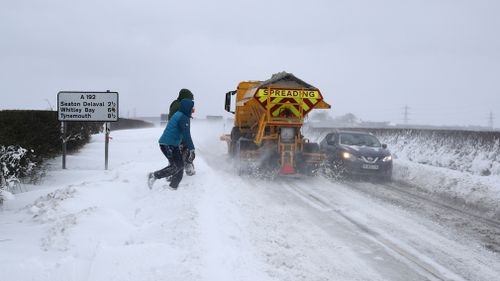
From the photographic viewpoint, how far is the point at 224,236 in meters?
5.56

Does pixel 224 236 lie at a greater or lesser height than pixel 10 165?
lesser

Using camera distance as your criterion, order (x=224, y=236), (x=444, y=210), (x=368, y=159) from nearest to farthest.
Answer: (x=224, y=236) → (x=444, y=210) → (x=368, y=159)

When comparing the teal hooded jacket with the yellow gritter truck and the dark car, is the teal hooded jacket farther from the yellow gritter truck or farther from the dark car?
the dark car

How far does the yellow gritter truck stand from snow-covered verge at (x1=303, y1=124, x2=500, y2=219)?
3.43 metres

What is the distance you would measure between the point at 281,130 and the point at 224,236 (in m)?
7.20

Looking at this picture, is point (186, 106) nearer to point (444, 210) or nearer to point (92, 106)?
point (92, 106)

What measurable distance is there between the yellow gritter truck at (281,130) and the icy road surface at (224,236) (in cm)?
320

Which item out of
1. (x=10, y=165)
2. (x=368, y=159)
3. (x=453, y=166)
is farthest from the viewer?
(x=453, y=166)

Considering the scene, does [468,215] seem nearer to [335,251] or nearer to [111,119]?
[335,251]

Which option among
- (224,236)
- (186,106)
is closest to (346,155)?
(186,106)

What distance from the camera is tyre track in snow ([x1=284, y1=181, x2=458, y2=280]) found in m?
4.94

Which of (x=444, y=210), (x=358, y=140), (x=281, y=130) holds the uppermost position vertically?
(x=281, y=130)

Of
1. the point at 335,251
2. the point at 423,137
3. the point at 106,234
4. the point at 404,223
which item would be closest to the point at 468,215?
the point at 404,223

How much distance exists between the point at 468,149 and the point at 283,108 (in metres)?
7.02
